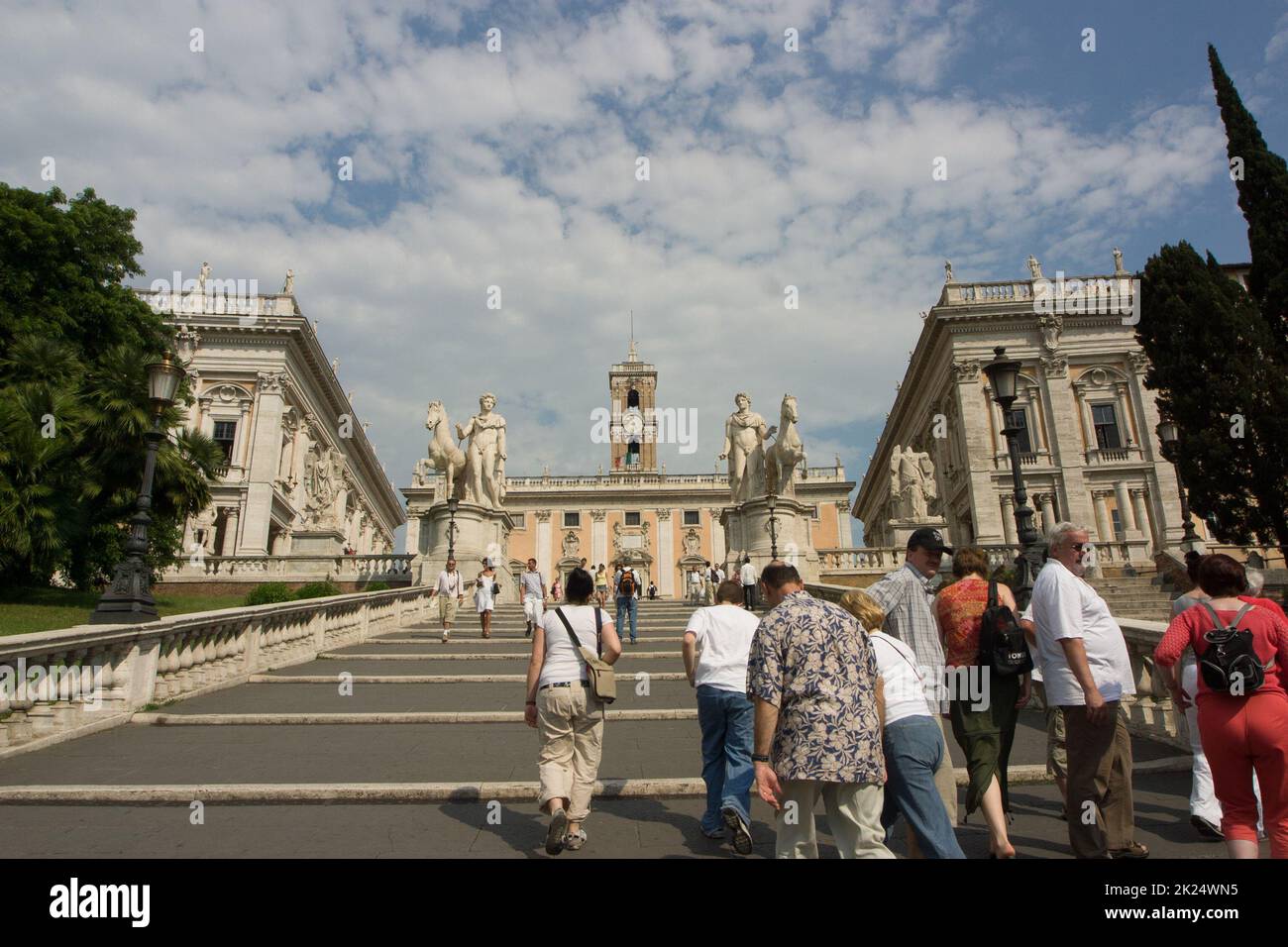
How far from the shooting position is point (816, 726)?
3.22 m

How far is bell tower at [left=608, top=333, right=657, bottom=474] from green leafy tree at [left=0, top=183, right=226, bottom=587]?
177 feet

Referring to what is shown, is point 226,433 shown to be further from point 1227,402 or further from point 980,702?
point 1227,402

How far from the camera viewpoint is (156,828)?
4520 mm

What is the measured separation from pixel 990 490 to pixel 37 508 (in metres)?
34.4

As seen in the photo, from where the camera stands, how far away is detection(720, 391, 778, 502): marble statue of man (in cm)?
1953

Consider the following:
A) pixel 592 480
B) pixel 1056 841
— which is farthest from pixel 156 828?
pixel 592 480

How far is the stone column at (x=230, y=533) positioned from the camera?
3353cm

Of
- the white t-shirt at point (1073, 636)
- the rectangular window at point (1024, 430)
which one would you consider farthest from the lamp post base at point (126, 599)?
the rectangular window at point (1024, 430)

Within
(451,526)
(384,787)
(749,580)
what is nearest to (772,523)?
(749,580)

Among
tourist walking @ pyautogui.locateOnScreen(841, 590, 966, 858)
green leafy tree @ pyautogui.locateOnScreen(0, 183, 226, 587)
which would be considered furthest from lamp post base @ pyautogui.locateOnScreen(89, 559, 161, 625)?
tourist walking @ pyautogui.locateOnScreen(841, 590, 966, 858)

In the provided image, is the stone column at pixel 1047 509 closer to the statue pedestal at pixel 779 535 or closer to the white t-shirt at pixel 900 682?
the statue pedestal at pixel 779 535

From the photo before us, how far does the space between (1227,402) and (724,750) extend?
77.3 feet

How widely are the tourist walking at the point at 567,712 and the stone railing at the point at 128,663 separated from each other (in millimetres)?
4826
